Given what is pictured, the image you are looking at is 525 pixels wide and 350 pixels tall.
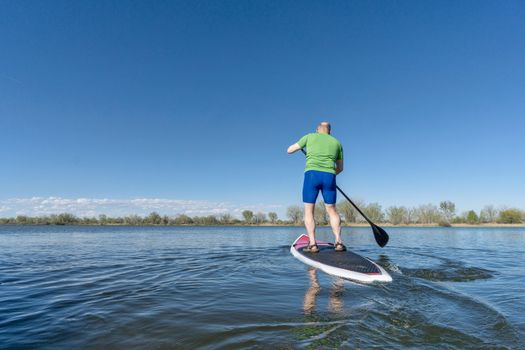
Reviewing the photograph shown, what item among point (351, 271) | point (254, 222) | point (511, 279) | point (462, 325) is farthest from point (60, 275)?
point (254, 222)

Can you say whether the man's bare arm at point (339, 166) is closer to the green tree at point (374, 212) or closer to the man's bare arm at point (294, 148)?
the man's bare arm at point (294, 148)

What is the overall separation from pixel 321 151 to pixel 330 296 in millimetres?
3548

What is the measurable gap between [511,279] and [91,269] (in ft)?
26.5

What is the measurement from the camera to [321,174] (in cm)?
646

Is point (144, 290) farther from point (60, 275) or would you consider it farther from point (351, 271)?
point (351, 271)

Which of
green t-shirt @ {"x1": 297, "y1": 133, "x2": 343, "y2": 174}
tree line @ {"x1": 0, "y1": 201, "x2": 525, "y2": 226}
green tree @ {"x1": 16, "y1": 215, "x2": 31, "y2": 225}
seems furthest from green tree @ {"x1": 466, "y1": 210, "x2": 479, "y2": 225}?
green tree @ {"x1": 16, "y1": 215, "x2": 31, "y2": 225}

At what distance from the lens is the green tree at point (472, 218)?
105162mm

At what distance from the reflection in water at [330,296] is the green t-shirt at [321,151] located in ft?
8.49

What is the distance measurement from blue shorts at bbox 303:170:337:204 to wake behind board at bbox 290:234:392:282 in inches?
48.1

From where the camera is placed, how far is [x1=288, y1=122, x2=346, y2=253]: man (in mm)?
6484

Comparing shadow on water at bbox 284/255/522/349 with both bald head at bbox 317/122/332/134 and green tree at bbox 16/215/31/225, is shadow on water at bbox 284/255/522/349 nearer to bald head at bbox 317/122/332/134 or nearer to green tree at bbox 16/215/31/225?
bald head at bbox 317/122/332/134

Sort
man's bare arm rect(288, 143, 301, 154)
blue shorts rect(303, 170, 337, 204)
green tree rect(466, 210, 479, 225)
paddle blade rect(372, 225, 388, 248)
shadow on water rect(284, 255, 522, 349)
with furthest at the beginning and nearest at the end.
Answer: green tree rect(466, 210, 479, 225), paddle blade rect(372, 225, 388, 248), man's bare arm rect(288, 143, 301, 154), blue shorts rect(303, 170, 337, 204), shadow on water rect(284, 255, 522, 349)

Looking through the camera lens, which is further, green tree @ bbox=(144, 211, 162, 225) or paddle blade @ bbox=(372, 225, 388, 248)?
green tree @ bbox=(144, 211, 162, 225)

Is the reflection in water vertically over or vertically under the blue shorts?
under
